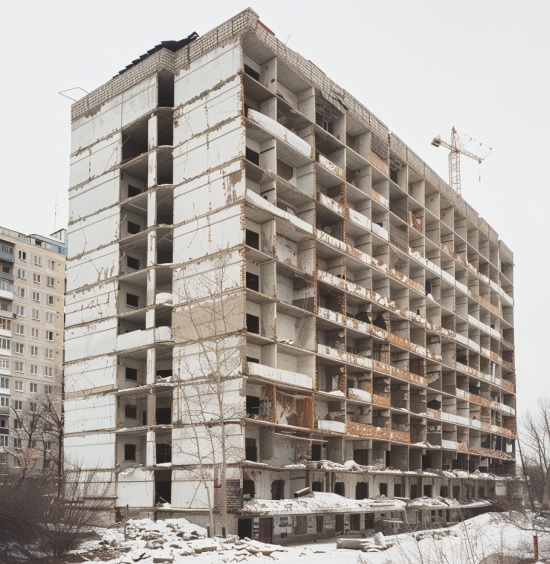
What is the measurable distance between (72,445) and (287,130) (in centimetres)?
2411

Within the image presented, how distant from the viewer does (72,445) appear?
46.0m

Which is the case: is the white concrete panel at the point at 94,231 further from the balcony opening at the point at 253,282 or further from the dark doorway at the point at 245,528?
the dark doorway at the point at 245,528

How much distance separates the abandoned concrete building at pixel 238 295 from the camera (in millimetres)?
40062

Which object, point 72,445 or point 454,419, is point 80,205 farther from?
point 454,419

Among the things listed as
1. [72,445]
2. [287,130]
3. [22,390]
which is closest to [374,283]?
[287,130]

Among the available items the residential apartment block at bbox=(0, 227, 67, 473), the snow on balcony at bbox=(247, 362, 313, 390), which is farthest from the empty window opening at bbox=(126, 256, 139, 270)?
the residential apartment block at bbox=(0, 227, 67, 473)

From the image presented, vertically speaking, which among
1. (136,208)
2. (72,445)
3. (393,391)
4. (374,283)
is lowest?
(72,445)

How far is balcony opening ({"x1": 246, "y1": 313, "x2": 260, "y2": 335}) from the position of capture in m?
42.0

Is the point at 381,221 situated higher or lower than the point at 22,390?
higher

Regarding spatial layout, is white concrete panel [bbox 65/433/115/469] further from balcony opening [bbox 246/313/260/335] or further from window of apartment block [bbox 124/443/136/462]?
balcony opening [bbox 246/313/260/335]

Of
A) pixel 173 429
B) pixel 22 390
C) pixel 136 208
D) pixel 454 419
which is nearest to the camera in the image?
pixel 173 429

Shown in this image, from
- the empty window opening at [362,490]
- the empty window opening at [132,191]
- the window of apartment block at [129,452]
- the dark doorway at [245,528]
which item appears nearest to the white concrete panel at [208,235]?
the empty window opening at [132,191]

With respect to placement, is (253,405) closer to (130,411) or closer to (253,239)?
(130,411)

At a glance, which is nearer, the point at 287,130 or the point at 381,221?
the point at 287,130
